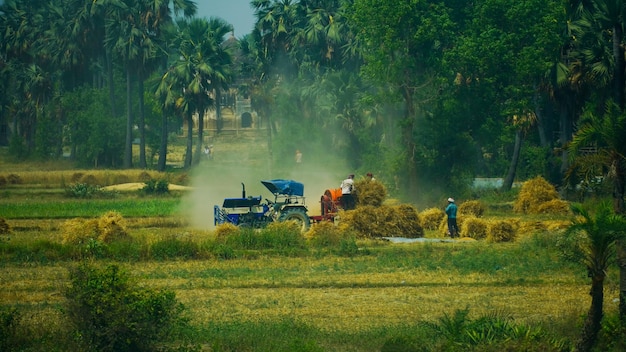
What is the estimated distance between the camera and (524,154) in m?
59.8

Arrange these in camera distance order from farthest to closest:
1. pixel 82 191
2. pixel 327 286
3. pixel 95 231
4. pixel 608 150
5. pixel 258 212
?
pixel 82 191 → pixel 258 212 → pixel 95 231 → pixel 327 286 → pixel 608 150

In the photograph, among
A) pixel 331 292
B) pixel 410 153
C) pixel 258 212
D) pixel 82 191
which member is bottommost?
pixel 331 292

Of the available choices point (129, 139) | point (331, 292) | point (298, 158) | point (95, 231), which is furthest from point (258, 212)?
point (129, 139)

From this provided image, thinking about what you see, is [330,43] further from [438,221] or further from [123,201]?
[438,221]

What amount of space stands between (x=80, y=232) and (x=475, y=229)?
42.0 feet

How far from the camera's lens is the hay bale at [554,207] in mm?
41553

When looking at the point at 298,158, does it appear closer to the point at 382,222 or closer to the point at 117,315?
the point at 382,222

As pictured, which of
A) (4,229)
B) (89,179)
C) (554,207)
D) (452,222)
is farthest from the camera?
(89,179)

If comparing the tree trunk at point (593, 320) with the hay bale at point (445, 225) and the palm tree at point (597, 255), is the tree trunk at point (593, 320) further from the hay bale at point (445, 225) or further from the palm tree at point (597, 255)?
the hay bale at point (445, 225)

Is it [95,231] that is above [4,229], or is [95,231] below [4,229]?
above

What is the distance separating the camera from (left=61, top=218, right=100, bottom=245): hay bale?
31.7 m

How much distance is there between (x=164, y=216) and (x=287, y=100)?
38.6 meters

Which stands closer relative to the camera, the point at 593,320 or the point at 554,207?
the point at 593,320

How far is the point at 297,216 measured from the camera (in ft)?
116
